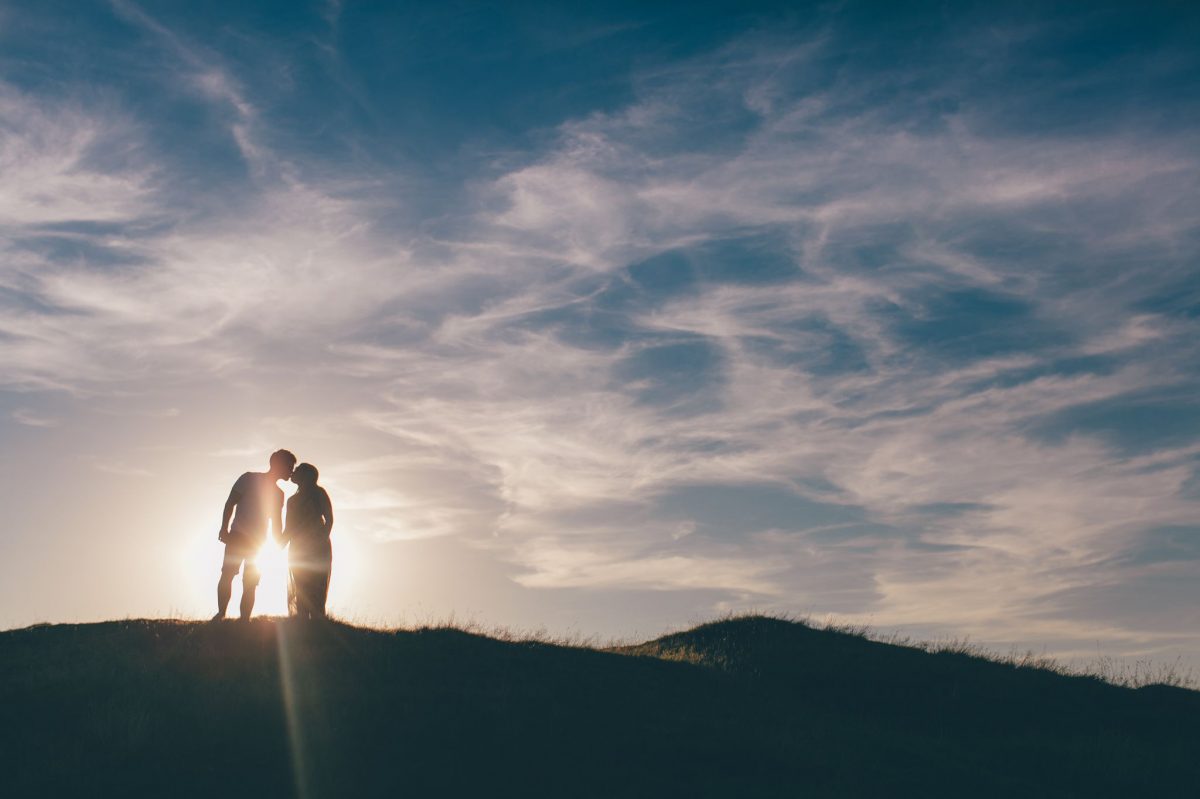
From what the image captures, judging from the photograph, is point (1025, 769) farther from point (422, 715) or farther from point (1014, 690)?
point (422, 715)

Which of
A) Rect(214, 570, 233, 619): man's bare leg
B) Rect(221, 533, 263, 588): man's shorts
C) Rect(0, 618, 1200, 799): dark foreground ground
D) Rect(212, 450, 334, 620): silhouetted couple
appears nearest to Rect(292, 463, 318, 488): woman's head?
Rect(212, 450, 334, 620): silhouetted couple

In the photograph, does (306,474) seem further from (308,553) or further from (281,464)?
(308,553)

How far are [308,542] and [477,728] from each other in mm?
5450

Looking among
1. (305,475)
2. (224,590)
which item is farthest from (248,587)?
(305,475)

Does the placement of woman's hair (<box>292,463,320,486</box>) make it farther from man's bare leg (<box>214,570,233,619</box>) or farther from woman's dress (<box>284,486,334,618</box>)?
man's bare leg (<box>214,570,233,619</box>)

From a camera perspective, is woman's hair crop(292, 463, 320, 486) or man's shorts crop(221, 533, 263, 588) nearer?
man's shorts crop(221, 533, 263, 588)

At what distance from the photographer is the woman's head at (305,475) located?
19812 mm

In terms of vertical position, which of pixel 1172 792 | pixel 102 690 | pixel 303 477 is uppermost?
pixel 303 477

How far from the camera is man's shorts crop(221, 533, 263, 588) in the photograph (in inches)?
754

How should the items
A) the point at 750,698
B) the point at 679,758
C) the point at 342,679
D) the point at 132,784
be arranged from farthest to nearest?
the point at 750,698 → the point at 342,679 → the point at 679,758 → the point at 132,784

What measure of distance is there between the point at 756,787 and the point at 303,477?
10.2m

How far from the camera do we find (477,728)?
16906mm

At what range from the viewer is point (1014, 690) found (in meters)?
26.1

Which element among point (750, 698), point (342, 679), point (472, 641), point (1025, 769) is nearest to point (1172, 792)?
point (1025, 769)
